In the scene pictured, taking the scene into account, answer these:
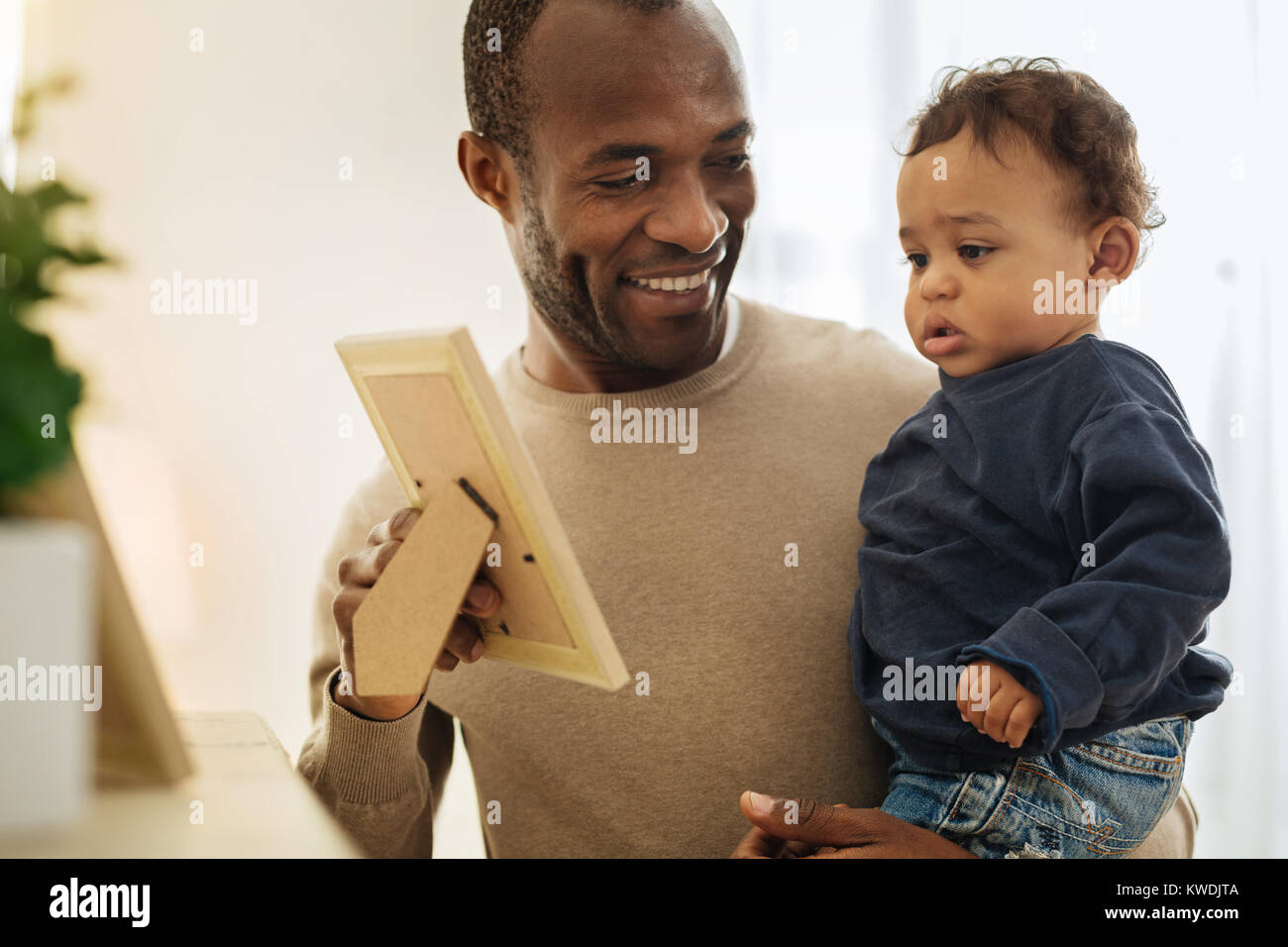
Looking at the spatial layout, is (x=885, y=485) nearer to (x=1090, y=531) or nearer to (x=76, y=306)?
(x=1090, y=531)

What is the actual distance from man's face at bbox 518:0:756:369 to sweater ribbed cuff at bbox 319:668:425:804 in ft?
1.90

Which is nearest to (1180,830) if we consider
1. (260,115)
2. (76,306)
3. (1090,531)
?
(1090,531)

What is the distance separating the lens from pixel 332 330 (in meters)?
2.53

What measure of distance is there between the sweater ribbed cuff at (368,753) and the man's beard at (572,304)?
1.76 ft

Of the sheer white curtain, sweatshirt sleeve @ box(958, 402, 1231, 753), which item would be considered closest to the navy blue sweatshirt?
sweatshirt sleeve @ box(958, 402, 1231, 753)

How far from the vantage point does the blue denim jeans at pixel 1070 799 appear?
1062mm

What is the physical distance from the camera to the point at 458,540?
881 mm

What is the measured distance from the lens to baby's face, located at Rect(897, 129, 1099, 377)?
110cm

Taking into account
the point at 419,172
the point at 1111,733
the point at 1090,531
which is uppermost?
the point at 419,172

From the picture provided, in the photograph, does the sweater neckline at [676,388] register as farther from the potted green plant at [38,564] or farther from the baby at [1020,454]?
the potted green plant at [38,564]

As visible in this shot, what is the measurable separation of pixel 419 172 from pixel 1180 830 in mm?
2039

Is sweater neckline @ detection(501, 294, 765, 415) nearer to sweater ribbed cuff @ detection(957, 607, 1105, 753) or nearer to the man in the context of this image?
the man

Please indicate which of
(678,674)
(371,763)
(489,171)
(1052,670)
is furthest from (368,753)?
(489,171)

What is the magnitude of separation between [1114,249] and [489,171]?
0.86m
